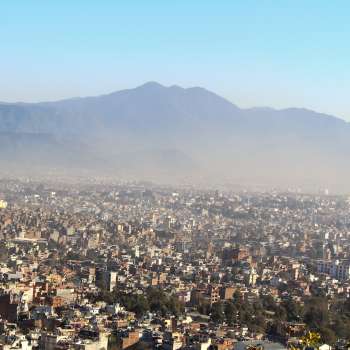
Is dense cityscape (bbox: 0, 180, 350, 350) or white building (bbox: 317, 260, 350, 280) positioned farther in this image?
white building (bbox: 317, 260, 350, 280)

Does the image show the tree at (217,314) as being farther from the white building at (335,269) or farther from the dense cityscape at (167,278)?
the white building at (335,269)

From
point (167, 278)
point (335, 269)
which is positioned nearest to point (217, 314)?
point (167, 278)

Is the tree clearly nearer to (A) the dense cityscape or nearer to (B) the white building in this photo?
(A) the dense cityscape

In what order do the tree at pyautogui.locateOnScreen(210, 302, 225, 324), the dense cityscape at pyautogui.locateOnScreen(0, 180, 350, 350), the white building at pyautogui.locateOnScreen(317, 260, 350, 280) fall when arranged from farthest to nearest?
the white building at pyautogui.locateOnScreen(317, 260, 350, 280) → the tree at pyautogui.locateOnScreen(210, 302, 225, 324) → the dense cityscape at pyautogui.locateOnScreen(0, 180, 350, 350)

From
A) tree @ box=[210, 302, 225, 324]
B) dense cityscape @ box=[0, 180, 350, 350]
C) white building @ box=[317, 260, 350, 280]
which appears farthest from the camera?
white building @ box=[317, 260, 350, 280]

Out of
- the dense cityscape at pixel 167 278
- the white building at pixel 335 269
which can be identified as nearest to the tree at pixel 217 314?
the dense cityscape at pixel 167 278

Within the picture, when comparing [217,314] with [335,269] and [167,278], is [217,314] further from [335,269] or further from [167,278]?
[335,269]

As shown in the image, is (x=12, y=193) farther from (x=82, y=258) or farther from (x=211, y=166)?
(x=211, y=166)

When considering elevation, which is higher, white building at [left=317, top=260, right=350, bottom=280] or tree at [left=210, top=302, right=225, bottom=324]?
tree at [left=210, top=302, right=225, bottom=324]

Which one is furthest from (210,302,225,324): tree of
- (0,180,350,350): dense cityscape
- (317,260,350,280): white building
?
(317,260,350,280): white building
